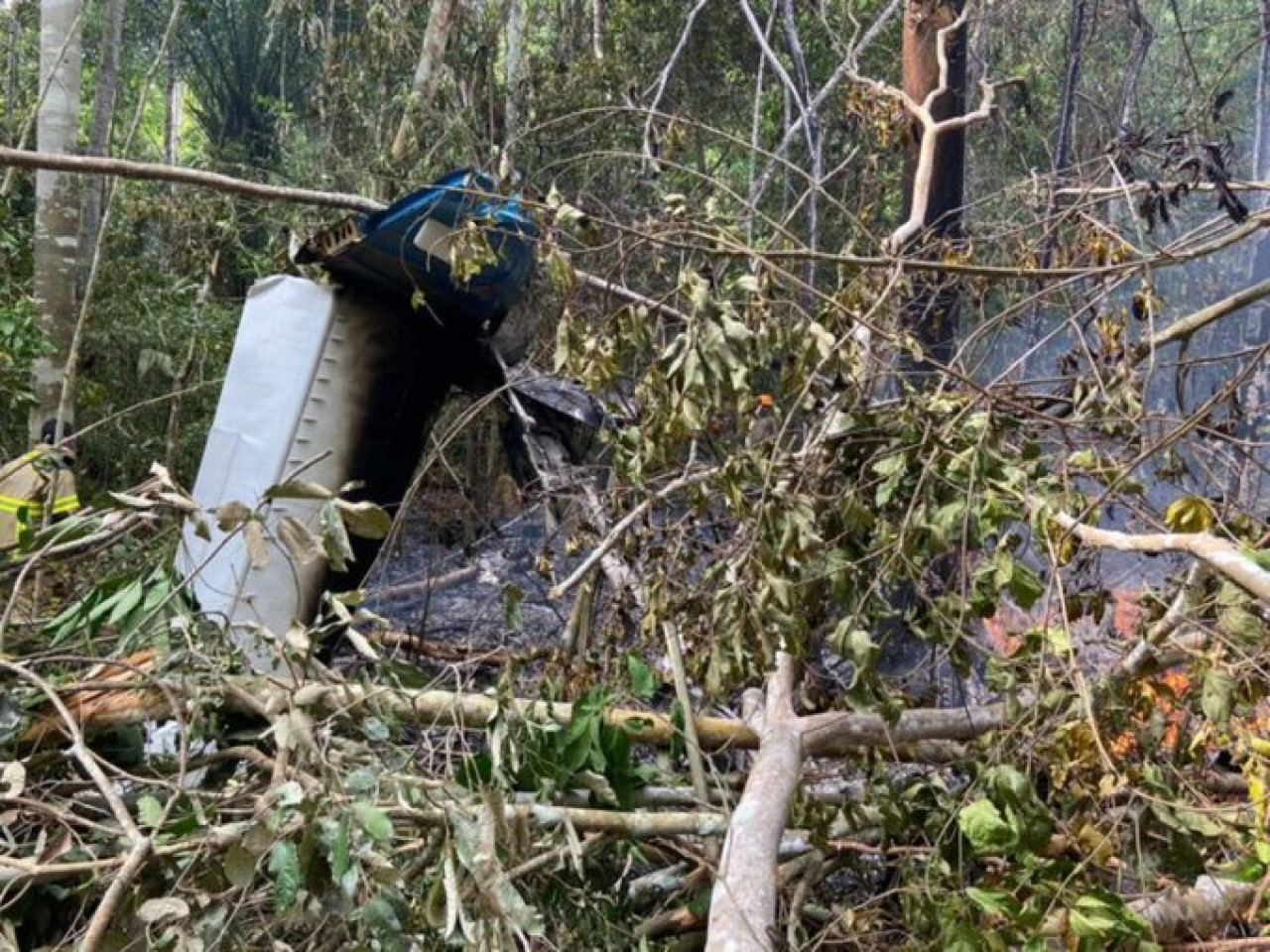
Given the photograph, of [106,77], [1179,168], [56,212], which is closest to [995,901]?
[1179,168]

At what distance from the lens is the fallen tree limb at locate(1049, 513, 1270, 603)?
3.89ft

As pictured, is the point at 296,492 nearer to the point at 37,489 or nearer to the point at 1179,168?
the point at 37,489

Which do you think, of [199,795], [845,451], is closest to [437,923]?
[199,795]

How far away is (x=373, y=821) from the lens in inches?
55.9

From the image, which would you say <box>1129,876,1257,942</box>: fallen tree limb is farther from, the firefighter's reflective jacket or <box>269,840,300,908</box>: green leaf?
the firefighter's reflective jacket

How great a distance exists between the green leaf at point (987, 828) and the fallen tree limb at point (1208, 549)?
47 centimetres

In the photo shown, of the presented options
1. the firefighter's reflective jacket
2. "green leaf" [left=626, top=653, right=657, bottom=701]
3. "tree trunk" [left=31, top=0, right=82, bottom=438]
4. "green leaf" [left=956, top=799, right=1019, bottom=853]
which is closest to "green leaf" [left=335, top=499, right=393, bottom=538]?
the firefighter's reflective jacket

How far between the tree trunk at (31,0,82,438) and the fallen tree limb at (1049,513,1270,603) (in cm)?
406

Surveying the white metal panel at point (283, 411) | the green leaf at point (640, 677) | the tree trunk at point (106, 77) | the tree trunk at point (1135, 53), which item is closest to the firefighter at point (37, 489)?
the white metal panel at point (283, 411)

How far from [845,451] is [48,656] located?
1.51 m

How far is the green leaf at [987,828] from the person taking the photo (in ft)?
5.64

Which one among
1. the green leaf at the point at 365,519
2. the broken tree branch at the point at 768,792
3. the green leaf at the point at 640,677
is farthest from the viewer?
the green leaf at the point at 640,677

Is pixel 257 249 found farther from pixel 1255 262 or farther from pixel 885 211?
pixel 1255 262

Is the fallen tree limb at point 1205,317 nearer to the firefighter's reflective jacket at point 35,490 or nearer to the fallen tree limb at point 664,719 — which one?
the fallen tree limb at point 664,719
